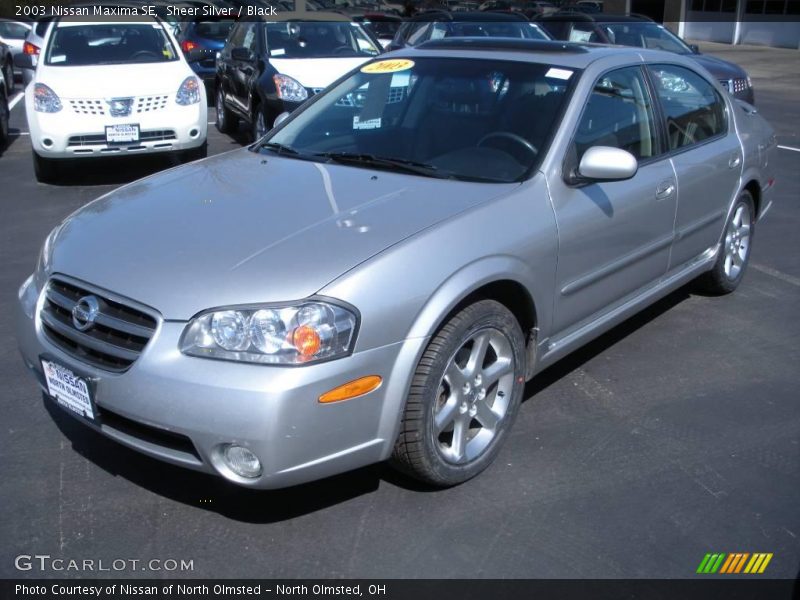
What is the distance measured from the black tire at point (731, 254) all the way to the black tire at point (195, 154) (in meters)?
5.87

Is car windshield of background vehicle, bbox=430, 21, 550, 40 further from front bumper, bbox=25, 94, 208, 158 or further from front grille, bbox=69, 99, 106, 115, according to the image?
front grille, bbox=69, 99, 106, 115

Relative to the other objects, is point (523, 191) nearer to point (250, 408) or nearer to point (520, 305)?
point (520, 305)

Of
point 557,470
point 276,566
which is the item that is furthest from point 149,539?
point 557,470

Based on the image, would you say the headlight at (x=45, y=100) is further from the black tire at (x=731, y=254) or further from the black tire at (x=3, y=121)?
the black tire at (x=731, y=254)

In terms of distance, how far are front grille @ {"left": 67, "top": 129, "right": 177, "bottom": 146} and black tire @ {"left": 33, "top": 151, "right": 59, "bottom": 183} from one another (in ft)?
1.95

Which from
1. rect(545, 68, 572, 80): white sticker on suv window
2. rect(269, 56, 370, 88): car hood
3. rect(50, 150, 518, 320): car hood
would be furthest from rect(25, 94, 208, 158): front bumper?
rect(545, 68, 572, 80): white sticker on suv window

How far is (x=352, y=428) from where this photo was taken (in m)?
2.95

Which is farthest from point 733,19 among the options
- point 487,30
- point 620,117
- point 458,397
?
point 458,397

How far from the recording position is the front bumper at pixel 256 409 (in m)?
2.79

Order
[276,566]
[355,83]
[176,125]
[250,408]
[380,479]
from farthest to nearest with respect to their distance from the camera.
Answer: [176,125] → [355,83] → [380,479] → [276,566] → [250,408]

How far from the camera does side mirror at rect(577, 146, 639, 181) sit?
372cm

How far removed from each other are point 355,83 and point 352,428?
2.44 m

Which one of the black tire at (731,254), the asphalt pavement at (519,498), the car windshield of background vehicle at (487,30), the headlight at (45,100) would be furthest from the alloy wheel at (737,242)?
the car windshield of background vehicle at (487,30)

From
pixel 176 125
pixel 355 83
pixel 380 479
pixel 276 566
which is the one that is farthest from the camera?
pixel 176 125
